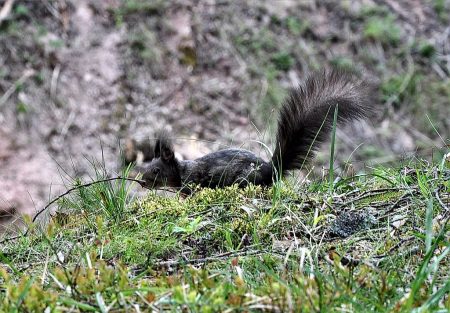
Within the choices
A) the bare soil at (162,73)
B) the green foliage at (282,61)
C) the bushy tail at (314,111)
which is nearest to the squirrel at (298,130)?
the bushy tail at (314,111)

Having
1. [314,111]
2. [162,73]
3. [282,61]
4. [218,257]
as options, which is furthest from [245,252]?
[282,61]

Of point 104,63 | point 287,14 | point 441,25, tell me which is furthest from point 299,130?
point 441,25

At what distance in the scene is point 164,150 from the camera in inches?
187

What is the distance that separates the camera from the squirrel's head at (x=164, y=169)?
15.4 feet

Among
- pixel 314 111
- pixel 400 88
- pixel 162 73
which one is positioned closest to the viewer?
pixel 314 111

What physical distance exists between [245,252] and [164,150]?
218cm

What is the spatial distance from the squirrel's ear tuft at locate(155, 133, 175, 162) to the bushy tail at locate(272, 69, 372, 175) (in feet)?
3.03

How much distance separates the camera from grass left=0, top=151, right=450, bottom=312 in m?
2.02

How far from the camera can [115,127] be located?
7.48m

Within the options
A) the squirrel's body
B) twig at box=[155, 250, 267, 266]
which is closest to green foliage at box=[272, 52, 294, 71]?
the squirrel's body

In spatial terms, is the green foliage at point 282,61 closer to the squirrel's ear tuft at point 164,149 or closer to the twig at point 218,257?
the squirrel's ear tuft at point 164,149

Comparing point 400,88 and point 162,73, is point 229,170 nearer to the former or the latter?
point 162,73

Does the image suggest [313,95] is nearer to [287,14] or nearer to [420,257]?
[420,257]

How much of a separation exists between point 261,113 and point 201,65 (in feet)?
3.47
